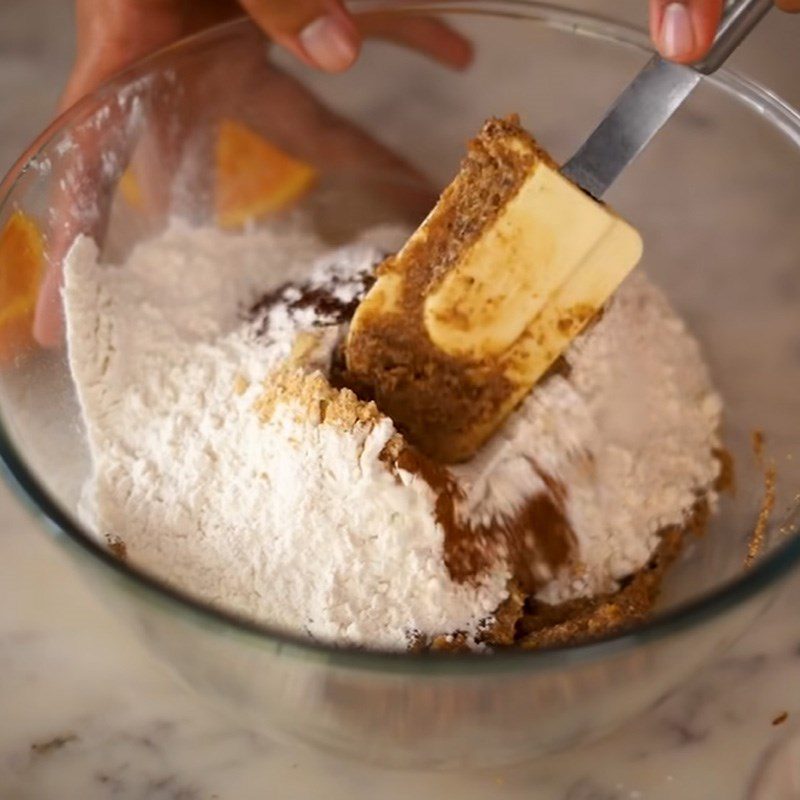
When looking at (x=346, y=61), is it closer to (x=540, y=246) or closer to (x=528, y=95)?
(x=528, y=95)

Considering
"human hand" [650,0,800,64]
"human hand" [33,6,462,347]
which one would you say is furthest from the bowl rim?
"human hand" [650,0,800,64]

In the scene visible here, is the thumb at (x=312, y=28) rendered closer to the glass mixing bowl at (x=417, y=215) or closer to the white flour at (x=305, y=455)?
the glass mixing bowl at (x=417, y=215)

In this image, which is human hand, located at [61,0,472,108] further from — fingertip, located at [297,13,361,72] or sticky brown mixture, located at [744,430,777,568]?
sticky brown mixture, located at [744,430,777,568]

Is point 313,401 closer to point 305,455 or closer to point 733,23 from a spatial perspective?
point 305,455

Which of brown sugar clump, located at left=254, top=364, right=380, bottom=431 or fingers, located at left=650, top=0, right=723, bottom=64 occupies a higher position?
fingers, located at left=650, top=0, right=723, bottom=64

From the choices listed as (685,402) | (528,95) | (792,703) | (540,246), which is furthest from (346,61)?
(792,703)

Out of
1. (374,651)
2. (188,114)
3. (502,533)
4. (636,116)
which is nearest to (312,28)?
(188,114)

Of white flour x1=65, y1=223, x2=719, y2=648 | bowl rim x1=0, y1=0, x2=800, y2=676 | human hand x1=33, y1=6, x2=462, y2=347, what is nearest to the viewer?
bowl rim x1=0, y1=0, x2=800, y2=676
